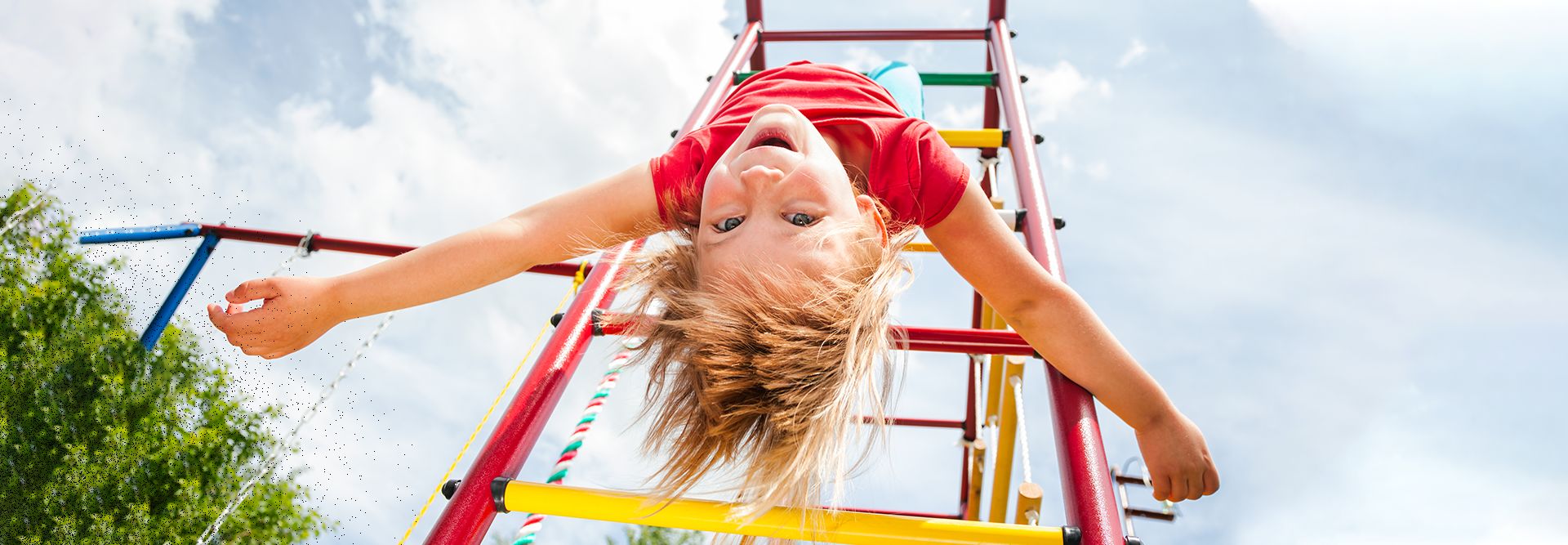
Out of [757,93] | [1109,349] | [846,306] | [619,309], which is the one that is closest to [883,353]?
[846,306]

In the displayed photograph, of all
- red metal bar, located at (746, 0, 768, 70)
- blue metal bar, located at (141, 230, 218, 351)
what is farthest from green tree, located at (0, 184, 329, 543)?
red metal bar, located at (746, 0, 768, 70)

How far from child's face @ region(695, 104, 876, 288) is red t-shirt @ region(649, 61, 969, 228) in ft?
0.55

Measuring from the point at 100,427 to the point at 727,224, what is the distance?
7.63 meters

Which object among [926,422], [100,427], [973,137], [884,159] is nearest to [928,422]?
[926,422]

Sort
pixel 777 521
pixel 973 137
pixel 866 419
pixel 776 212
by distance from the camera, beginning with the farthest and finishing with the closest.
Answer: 1. pixel 973 137
2. pixel 866 419
3. pixel 776 212
4. pixel 777 521

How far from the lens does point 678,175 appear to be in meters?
1.38

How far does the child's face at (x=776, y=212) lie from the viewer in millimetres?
1060

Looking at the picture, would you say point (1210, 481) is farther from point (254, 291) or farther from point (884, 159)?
point (254, 291)

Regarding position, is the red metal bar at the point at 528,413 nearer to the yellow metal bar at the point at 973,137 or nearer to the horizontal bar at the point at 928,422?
the yellow metal bar at the point at 973,137

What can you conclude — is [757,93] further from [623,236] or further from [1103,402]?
[1103,402]

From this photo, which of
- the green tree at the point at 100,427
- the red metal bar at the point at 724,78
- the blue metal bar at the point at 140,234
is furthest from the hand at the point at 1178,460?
the green tree at the point at 100,427

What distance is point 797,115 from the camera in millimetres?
1258

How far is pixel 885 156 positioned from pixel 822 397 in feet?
1.65

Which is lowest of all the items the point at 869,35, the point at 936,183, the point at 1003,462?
the point at 936,183
